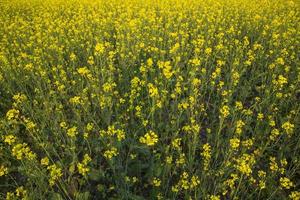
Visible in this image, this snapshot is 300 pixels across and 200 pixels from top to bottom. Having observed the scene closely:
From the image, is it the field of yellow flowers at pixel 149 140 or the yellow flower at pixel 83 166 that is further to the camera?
the field of yellow flowers at pixel 149 140

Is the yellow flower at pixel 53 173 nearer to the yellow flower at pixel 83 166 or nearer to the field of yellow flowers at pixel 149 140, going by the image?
the field of yellow flowers at pixel 149 140

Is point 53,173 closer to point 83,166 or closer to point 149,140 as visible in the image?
point 83,166

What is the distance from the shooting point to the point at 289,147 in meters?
3.42

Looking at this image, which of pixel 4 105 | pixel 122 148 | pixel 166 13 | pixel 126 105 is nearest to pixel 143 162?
pixel 122 148

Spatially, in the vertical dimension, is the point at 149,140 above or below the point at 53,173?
above

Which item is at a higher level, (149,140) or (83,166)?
(149,140)

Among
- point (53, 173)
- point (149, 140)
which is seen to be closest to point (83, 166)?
point (53, 173)

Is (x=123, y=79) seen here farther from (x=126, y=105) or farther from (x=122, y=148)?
(x=122, y=148)

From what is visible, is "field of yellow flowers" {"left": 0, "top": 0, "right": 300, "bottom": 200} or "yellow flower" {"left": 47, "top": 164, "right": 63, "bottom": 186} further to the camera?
"field of yellow flowers" {"left": 0, "top": 0, "right": 300, "bottom": 200}

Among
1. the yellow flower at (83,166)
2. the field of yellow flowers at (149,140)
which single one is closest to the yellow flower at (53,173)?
the field of yellow flowers at (149,140)

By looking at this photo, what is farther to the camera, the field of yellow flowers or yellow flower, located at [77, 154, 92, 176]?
the field of yellow flowers

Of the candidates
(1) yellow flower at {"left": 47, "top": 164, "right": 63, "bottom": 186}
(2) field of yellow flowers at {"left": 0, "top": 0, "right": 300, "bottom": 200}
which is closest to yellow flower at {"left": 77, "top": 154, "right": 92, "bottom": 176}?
(2) field of yellow flowers at {"left": 0, "top": 0, "right": 300, "bottom": 200}

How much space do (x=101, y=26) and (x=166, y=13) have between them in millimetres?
2149

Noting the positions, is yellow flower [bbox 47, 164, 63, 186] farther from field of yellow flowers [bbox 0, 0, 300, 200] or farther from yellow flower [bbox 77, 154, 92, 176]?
yellow flower [bbox 77, 154, 92, 176]
